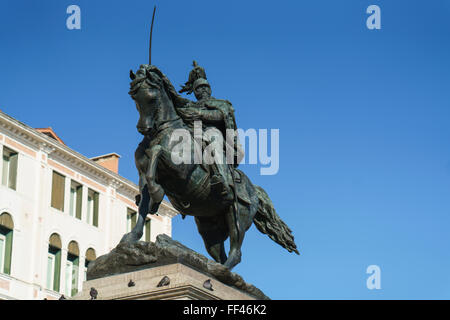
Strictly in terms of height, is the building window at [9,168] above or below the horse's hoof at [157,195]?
above

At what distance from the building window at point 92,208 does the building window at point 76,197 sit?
725 millimetres

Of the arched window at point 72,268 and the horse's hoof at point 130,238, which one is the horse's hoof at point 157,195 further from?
the arched window at point 72,268

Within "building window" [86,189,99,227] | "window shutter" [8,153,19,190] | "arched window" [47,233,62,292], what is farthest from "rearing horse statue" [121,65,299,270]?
"building window" [86,189,99,227]

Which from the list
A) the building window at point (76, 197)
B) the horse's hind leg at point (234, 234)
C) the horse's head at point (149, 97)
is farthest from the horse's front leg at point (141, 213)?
the building window at point (76, 197)

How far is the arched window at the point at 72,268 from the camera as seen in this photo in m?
41.0

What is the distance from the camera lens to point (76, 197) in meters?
43.2

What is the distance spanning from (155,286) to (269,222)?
354 cm

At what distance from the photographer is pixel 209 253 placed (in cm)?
1208

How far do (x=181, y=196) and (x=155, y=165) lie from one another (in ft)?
Answer: 2.88

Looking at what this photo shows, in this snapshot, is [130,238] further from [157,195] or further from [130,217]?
[130,217]

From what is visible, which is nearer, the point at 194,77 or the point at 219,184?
the point at 219,184

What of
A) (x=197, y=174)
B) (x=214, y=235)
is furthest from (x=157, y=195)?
(x=214, y=235)
